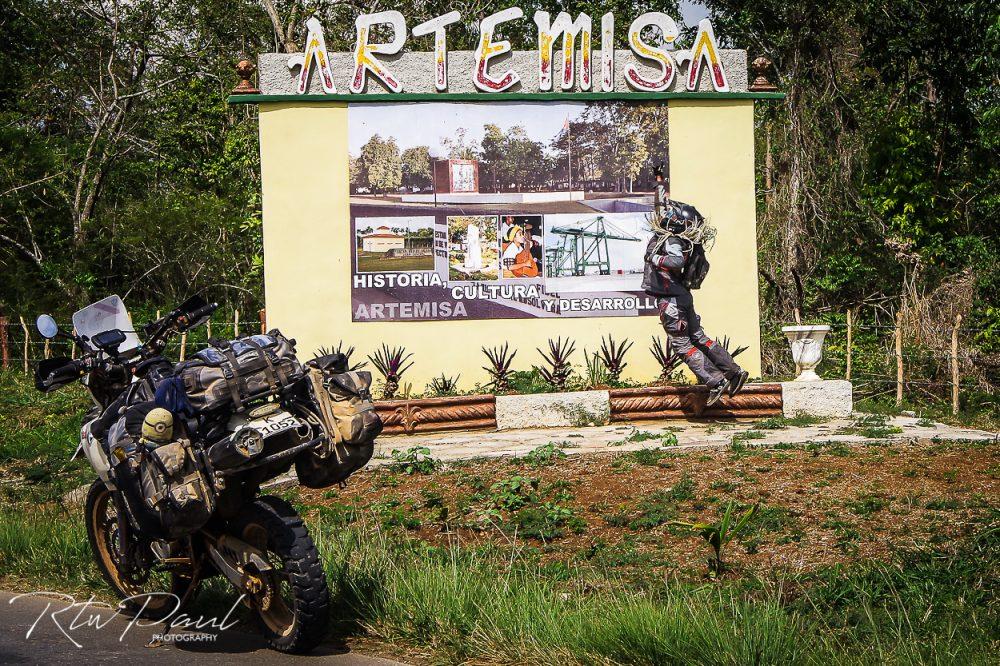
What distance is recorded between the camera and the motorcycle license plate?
208 inches

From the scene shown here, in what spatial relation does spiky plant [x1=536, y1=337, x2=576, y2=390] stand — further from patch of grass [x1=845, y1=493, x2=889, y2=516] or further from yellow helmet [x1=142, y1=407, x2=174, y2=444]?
yellow helmet [x1=142, y1=407, x2=174, y2=444]

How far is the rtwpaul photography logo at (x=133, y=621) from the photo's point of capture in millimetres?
5867

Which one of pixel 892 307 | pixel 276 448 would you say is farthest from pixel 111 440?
pixel 892 307

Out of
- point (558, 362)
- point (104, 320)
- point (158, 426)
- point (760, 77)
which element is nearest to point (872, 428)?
point (558, 362)

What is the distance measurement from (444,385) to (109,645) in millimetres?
8729

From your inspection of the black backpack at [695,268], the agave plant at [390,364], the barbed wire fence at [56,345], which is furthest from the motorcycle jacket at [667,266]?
the barbed wire fence at [56,345]

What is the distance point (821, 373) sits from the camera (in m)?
17.6

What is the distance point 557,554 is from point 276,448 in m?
2.54

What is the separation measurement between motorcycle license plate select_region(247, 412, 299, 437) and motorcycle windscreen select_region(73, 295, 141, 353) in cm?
144

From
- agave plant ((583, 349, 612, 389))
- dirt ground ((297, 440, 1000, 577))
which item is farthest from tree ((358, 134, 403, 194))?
dirt ground ((297, 440, 1000, 577))

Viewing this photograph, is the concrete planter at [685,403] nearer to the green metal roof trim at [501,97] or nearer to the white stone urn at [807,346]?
the white stone urn at [807,346]

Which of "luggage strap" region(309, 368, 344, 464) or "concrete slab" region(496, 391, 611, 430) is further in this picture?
"concrete slab" region(496, 391, 611, 430)

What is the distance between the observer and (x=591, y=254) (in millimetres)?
14977

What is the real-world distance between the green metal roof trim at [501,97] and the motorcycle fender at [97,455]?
9324 millimetres
